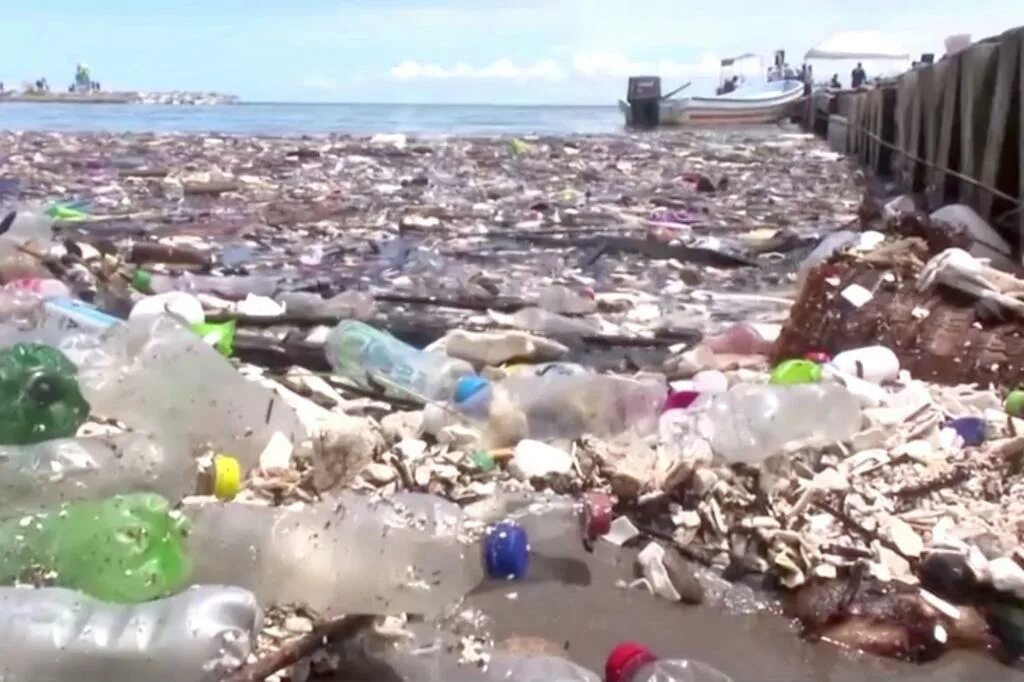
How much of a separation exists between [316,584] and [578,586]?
69cm

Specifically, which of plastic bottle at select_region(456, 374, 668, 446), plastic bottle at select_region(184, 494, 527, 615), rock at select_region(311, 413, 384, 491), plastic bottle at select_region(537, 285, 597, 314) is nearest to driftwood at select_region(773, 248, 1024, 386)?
plastic bottle at select_region(456, 374, 668, 446)

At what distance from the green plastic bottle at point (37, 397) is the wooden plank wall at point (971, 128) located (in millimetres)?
4696

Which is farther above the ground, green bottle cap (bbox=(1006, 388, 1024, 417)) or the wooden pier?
the wooden pier

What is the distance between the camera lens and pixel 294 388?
4555 millimetres

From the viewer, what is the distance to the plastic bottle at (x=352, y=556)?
279cm

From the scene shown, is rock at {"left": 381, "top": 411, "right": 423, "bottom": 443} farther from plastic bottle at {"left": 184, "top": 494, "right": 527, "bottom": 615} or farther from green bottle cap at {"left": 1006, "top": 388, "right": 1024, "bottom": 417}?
green bottle cap at {"left": 1006, "top": 388, "right": 1024, "bottom": 417}

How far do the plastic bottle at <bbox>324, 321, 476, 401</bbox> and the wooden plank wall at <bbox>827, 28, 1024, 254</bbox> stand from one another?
3306 millimetres

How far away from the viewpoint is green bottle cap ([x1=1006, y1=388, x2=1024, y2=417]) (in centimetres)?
412

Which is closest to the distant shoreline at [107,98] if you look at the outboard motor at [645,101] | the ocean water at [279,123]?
the ocean water at [279,123]

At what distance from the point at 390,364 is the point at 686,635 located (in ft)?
6.86

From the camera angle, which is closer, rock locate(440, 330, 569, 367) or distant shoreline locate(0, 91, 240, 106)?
rock locate(440, 330, 569, 367)

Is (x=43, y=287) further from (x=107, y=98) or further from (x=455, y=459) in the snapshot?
(x=107, y=98)

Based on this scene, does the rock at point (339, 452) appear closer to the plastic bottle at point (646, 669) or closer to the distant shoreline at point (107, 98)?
the plastic bottle at point (646, 669)

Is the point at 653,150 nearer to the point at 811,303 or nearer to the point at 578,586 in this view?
the point at 811,303
